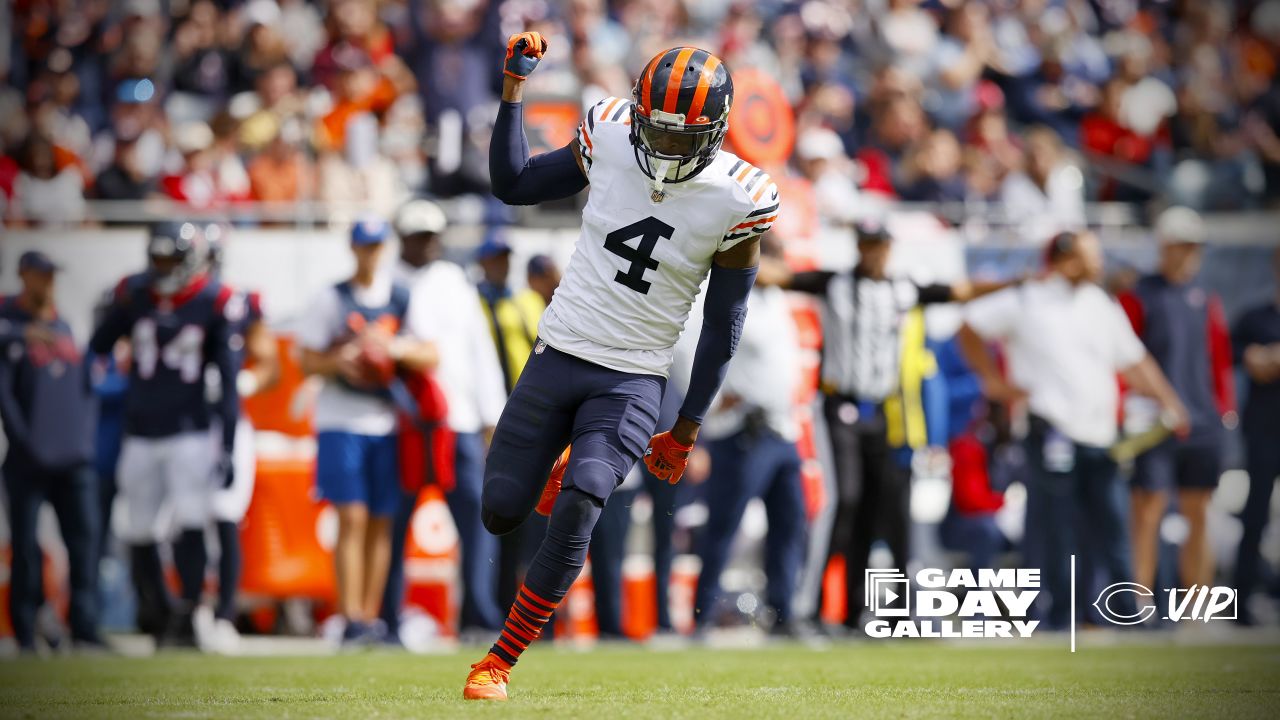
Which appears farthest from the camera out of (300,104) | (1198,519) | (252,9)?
(252,9)

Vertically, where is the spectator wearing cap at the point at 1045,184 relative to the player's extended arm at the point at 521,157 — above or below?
above

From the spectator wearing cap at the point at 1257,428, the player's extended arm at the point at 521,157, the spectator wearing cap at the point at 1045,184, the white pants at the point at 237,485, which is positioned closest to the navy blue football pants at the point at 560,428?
the player's extended arm at the point at 521,157

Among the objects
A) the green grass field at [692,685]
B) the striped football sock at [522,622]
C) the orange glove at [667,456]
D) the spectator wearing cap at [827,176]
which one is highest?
the spectator wearing cap at [827,176]

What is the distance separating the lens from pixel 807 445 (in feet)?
33.9

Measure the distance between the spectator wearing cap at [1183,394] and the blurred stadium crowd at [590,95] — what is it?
2153 millimetres

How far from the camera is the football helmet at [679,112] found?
200 inches

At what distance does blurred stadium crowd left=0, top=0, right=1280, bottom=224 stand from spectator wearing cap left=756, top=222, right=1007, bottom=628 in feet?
10.0

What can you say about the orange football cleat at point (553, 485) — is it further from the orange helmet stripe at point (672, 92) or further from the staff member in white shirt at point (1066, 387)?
the staff member in white shirt at point (1066, 387)

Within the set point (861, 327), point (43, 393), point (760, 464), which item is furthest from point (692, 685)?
point (43, 393)

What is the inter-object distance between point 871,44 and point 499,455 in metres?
10.5

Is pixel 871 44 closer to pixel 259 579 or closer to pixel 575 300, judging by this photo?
pixel 259 579

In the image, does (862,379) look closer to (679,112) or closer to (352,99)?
(679,112)

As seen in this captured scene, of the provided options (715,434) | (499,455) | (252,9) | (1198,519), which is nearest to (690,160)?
(499,455)

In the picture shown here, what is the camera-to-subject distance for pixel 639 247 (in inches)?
212
